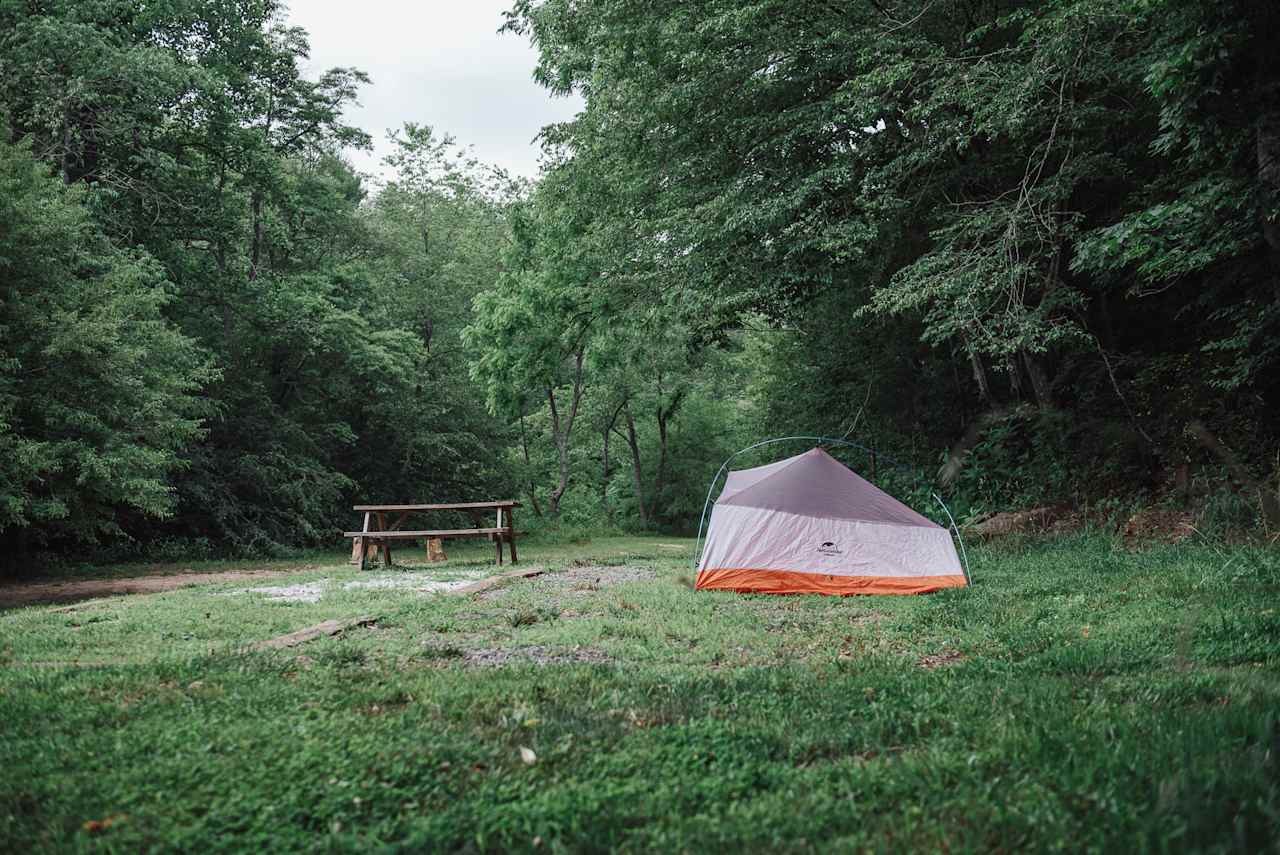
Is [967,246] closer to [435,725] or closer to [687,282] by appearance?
[687,282]

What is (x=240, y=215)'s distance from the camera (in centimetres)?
1795

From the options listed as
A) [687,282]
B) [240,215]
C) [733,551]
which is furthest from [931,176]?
[240,215]

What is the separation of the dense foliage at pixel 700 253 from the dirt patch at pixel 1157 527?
0.57 meters

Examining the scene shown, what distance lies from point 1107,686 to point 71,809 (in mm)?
4240

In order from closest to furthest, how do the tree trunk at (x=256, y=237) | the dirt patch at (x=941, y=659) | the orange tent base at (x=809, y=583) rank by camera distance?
the dirt patch at (x=941, y=659) < the orange tent base at (x=809, y=583) < the tree trunk at (x=256, y=237)

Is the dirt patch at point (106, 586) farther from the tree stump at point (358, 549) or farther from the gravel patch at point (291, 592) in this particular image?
the gravel patch at point (291, 592)

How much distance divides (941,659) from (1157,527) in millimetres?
7195

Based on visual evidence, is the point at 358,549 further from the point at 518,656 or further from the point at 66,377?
the point at 518,656

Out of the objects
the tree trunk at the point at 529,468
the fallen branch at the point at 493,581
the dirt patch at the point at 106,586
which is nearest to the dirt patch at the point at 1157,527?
the fallen branch at the point at 493,581

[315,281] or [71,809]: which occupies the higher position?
[315,281]

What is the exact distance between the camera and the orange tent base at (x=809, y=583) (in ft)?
27.4

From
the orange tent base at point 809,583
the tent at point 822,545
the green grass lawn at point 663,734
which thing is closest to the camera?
the green grass lawn at point 663,734

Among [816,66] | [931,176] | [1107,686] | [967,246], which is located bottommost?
[1107,686]

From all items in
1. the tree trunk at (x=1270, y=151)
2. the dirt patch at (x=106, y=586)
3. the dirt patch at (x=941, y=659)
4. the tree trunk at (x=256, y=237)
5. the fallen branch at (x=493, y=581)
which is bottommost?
the dirt patch at (x=941, y=659)
